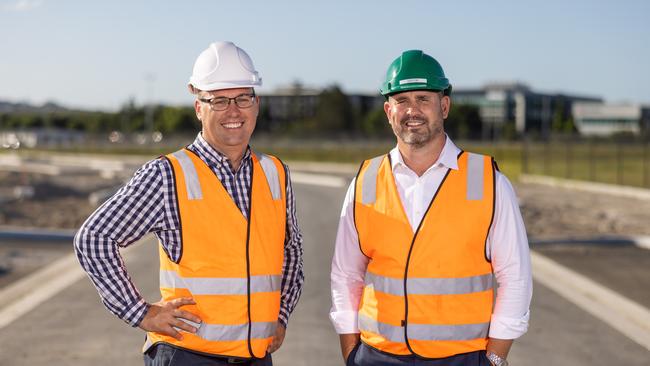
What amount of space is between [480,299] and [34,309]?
739 cm

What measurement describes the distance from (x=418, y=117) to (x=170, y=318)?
1.45m

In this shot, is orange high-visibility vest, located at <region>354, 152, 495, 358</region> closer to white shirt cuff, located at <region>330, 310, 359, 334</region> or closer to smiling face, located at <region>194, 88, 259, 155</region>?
white shirt cuff, located at <region>330, 310, 359, 334</region>

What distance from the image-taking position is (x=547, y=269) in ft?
41.6

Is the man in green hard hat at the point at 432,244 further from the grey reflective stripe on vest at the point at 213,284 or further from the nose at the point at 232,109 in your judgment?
the nose at the point at 232,109

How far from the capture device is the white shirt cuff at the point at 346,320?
390 cm

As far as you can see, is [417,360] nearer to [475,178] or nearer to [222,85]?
[475,178]

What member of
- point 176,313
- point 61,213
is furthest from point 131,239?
point 61,213

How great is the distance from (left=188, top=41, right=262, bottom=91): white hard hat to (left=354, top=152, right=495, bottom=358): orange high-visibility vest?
85cm

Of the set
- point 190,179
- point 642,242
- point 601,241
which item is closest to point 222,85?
point 190,179

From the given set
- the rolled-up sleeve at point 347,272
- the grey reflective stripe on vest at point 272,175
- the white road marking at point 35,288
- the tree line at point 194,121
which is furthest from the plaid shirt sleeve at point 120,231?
the tree line at point 194,121

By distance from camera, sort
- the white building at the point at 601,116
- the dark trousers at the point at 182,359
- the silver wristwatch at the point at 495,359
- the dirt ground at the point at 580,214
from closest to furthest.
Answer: the dark trousers at the point at 182,359, the silver wristwatch at the point at 495,359, the dirt ground at the point at 580,214, the white building at the point at 601,116

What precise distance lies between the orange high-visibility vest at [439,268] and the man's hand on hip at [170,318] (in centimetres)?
88

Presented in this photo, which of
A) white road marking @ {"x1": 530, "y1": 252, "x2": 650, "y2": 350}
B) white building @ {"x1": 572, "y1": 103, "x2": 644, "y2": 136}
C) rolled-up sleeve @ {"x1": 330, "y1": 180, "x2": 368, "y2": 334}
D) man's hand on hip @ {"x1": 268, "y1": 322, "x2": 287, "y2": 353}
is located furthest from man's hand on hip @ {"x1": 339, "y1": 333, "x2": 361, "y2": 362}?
white building @ {"x1": 572, "y1": 103, "x2": 644, "y2": 136}

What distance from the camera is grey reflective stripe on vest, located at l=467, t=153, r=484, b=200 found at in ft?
12.1
